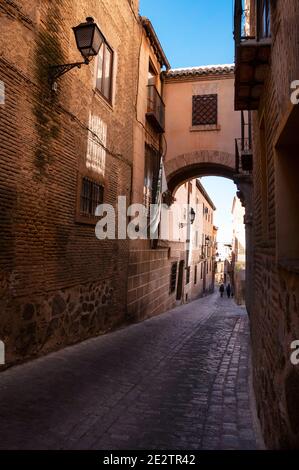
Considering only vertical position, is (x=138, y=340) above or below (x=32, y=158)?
below

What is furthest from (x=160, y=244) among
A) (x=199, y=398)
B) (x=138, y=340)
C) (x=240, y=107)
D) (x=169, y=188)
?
(x=199, y=398)

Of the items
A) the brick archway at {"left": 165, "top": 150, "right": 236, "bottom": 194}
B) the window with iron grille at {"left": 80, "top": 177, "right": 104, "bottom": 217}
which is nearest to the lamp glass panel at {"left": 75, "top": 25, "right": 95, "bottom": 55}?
the window with iron grille at {"left": 80, "top": 177, "right": 104, "bottom": 217}

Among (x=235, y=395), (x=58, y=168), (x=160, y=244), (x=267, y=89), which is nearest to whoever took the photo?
(x=267, y=89)

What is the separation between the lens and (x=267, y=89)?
471 centimetres

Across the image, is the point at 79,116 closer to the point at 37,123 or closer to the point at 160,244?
the point at 37,123

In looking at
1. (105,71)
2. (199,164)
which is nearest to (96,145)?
(105,71)

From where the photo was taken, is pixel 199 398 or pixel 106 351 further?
pixel 106 351

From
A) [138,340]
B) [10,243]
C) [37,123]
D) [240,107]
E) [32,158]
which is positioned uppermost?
[240,107]

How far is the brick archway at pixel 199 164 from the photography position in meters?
13.8

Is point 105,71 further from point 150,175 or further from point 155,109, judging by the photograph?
point 150,175

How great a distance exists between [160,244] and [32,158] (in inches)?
326

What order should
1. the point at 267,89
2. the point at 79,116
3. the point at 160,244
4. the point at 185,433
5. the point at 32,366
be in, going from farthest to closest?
the point at 160,244
the point at 79,116
the point at 32,366
the point at 267,89
the point at 185,433

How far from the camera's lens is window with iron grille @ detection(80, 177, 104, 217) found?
25.0 feet

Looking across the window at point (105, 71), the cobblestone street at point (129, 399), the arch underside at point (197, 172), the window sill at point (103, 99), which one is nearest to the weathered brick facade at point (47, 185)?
the window sill at point (103, 99)
